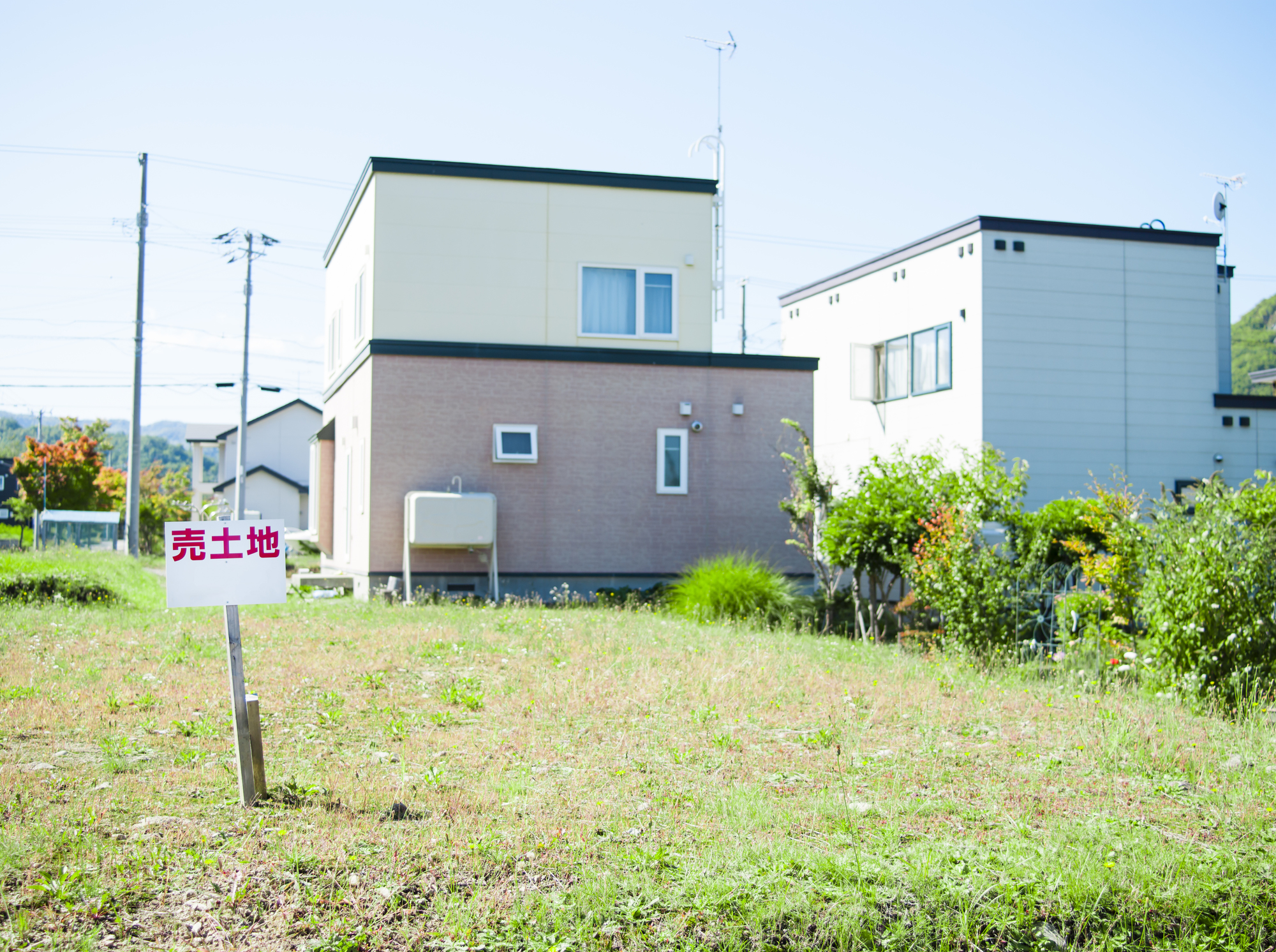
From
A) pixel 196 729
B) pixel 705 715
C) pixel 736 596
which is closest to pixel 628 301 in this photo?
pixel 736 596

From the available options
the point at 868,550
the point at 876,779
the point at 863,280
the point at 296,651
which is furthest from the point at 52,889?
the point at 863,280

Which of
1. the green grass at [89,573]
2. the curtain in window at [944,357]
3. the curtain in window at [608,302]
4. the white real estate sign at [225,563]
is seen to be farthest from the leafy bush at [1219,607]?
the green grass at [89,573]

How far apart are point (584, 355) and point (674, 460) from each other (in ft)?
7.01

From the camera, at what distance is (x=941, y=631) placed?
34.4ft

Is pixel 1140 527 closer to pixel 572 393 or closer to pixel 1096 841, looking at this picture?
pixel 1096 841

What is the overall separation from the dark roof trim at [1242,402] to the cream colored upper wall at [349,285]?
14.8 m

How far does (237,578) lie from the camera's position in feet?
17.3

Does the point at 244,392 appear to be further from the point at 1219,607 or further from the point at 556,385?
the point at 1219,607

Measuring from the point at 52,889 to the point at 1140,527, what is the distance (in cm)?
817

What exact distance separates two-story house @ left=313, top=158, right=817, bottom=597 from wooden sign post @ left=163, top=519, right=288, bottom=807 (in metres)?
9.67

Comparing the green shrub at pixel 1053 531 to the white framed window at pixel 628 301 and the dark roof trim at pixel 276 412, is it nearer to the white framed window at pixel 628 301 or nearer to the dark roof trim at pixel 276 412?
the white framed window at pixel 628 301

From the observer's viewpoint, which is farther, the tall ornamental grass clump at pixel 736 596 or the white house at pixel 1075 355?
the white house at pixel 1075 355

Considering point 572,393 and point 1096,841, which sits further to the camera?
point 572,393

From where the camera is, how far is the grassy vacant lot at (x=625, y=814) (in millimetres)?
4047
